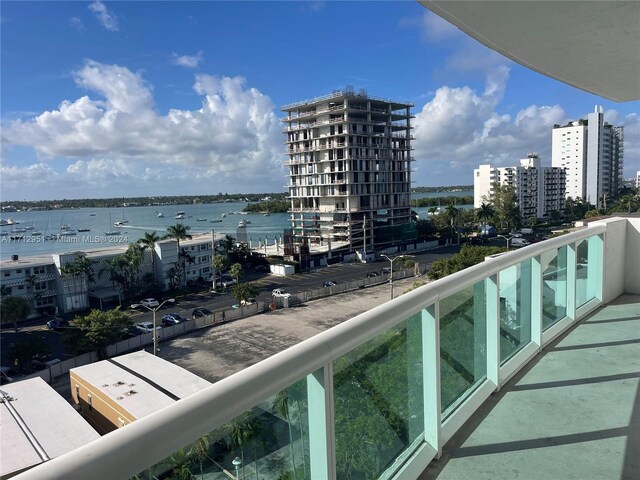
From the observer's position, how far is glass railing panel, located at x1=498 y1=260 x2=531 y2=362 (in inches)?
94.0

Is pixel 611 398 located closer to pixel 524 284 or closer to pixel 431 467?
pixel 524 284

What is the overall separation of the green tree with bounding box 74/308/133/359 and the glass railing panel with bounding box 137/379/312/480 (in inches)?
918

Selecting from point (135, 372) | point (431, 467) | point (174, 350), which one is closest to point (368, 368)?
point (431, 467)

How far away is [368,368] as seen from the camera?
1.43 meters

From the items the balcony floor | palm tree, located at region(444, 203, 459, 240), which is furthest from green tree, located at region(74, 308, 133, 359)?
palm tree, located at region(444, 203, 459, 240)

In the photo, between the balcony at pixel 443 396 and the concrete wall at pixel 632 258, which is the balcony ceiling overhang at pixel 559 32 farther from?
the concrete wall at pixel 632 258

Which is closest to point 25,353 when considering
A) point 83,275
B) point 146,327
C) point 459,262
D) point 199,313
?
point 146,327

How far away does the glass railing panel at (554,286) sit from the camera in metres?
2.87

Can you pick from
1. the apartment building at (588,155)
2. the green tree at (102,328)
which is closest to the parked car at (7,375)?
the green tree at (102,328)

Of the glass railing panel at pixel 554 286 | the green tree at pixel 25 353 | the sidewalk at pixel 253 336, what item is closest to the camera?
the glass railing panel at pixel 554 286

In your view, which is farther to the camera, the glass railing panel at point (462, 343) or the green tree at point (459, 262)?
the green tree at point (459, 262)

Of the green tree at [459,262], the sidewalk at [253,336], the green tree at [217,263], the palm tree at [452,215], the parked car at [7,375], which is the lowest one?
the parked car at [7,375]

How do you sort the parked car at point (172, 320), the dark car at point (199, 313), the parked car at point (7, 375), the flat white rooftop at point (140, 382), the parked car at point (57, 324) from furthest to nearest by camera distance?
the dark car at point (199, 313)
the parked car at point (57, 324)
the parked car at point (172, 320)
the parked car at point (7, 375)
the flat white rooftop at point (140, 382)

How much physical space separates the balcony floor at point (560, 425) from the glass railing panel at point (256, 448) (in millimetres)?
716
